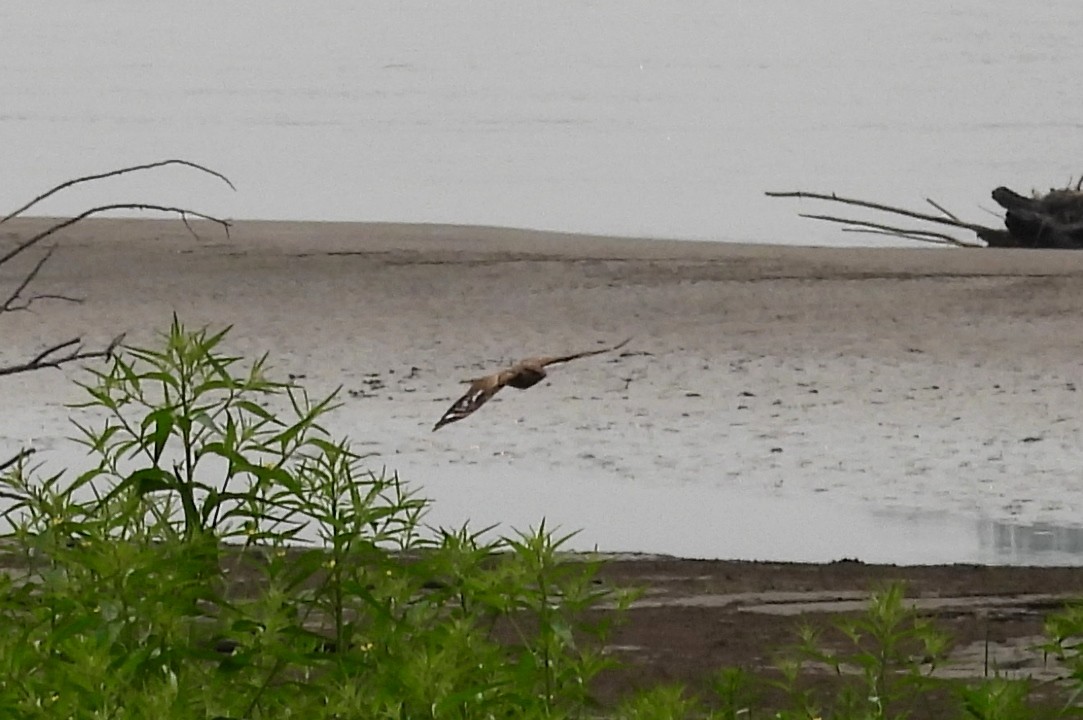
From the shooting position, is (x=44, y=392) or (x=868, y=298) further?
(x=868, y=298)

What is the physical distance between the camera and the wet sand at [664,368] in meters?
2.14

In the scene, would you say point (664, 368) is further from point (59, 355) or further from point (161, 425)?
point (161, 425)

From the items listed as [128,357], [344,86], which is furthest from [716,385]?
[128,357]

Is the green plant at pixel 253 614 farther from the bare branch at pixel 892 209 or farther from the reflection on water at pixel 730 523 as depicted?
the bare branch at pixel 892 209

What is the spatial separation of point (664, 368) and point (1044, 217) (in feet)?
2.29

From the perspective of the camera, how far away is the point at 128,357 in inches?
92.9

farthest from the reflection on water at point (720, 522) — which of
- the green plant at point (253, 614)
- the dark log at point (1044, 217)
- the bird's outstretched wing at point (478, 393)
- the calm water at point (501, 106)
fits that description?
the green plant at point (253, 614)

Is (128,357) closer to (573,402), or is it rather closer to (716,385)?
(573,402)

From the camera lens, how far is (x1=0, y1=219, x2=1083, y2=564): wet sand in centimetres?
214

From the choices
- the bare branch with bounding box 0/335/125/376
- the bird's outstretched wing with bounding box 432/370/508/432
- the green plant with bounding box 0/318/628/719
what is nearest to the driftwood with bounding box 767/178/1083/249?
the bird's outstretched wing with bounding box 432/370/508/432

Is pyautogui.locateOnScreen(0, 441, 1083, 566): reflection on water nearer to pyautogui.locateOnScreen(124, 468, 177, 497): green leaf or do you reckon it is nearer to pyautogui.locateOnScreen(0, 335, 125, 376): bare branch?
pyautogui.locateOnScreen(0, 335, 125, 376): bare branch

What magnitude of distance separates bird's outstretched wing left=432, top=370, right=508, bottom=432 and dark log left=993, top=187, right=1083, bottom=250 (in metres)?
0.79

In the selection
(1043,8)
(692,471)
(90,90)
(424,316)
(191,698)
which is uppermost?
(1043,8)

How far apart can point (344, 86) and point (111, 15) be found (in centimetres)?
33
